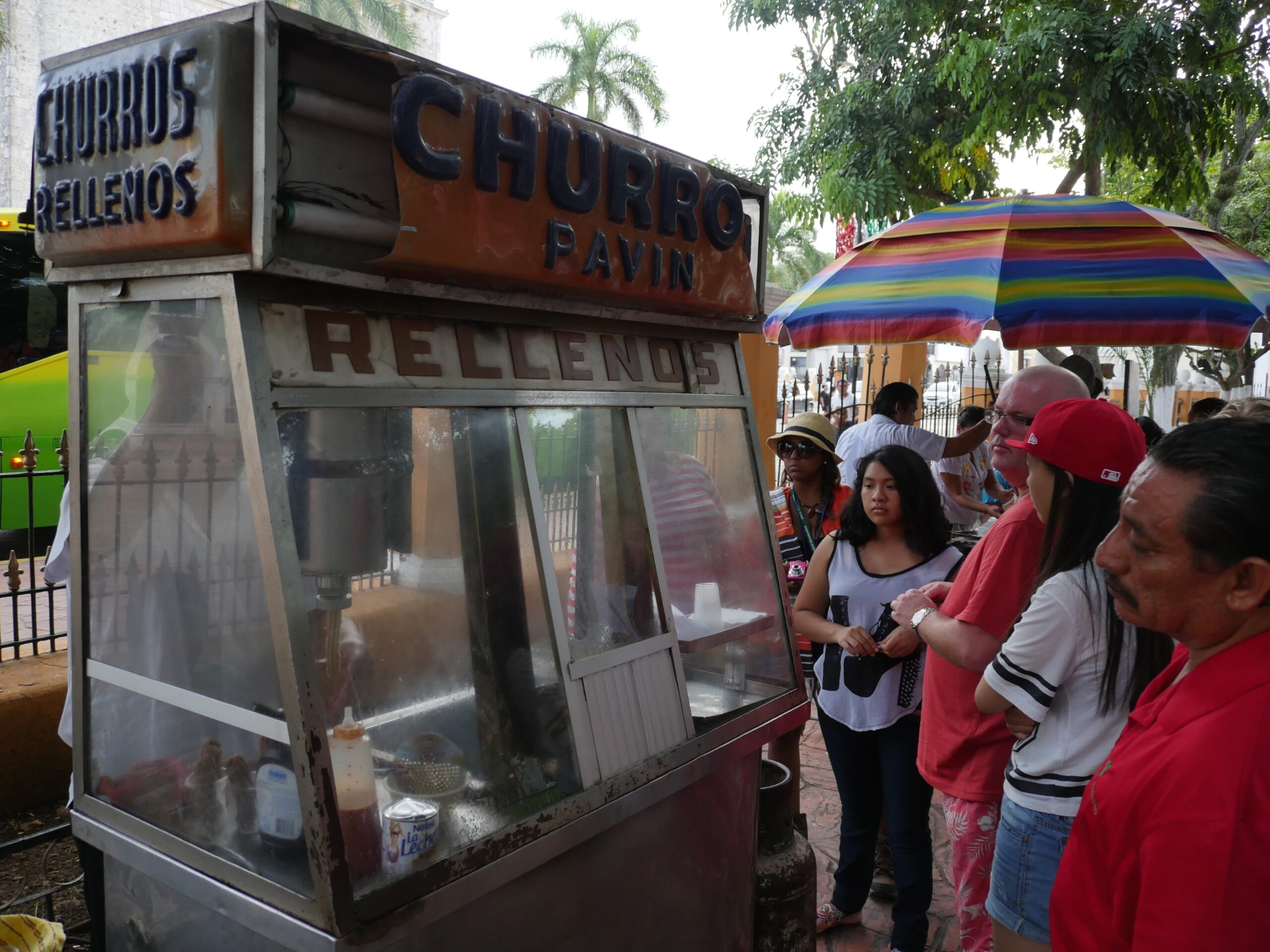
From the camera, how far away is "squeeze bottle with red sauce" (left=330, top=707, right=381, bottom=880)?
1821mm

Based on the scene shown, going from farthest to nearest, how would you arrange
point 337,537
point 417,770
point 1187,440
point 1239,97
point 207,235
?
1. point 1239,97
2. point 417,770
3. point 337,537
4. point 207,235
5. point 1187,440

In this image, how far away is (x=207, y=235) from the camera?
1.65 m

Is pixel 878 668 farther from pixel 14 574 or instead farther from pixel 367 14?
pixel 367 14

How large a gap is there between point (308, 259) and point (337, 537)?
1.89ft

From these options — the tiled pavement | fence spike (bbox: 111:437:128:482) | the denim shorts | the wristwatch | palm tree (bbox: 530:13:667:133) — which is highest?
palm tree (bbox: 530:13:667:133)

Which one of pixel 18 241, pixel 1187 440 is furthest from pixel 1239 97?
pixel 18 241

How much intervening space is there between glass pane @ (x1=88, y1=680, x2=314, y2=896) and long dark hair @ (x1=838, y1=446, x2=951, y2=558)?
2.18m

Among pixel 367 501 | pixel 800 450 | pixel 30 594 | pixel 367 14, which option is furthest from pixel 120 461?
pixel 367 14

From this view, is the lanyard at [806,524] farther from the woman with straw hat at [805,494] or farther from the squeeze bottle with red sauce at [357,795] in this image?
the squeeze bottle with red sauce at [357,795]

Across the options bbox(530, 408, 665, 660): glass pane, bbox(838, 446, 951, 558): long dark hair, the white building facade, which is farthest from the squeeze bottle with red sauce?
the white building facade

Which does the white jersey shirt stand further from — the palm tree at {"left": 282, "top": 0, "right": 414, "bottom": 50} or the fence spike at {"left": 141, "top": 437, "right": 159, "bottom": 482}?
the palm tree at {"left": 282, "top": 0, "right": 414, "bottom": 50}

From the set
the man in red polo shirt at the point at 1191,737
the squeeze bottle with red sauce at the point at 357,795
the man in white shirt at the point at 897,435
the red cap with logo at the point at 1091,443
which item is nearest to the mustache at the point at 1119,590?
the man in red polo shirt at the point at 1191,737

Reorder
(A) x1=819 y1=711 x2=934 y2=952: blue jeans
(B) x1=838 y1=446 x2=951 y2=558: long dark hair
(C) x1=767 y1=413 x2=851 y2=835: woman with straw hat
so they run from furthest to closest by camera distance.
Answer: (C) x1=767 y1=413 x2=851 y2=835: woman with straw hat < (B) x1=838 y1=446 x2=951 y2=558: long dark hair < (A) x1=819 y1=711 x2=934 y2=952: blue jeans

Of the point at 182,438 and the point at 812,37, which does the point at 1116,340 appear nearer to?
the point at 182,438
